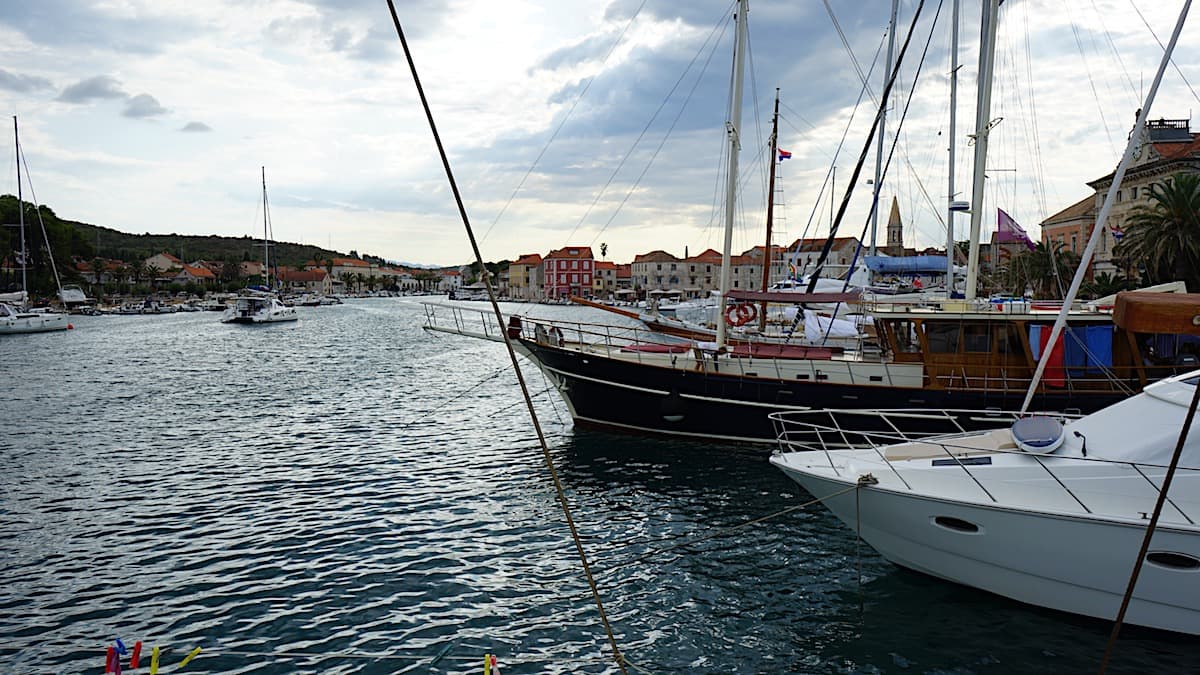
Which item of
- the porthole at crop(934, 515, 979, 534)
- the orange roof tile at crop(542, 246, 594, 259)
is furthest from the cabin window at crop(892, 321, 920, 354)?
the orange roof tile at crop(542, 246, 594, 259)

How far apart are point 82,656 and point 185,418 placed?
1693 centimetres

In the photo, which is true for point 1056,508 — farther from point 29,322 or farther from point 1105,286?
point 29,322

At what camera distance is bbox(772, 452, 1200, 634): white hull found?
7.65 meters

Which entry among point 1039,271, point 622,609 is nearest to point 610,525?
point 622,609

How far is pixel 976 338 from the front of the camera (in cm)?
1577

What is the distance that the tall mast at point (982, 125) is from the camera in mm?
16031

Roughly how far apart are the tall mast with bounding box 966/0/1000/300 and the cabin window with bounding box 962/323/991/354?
3.30 feet

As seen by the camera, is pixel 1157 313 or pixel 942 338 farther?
pixel 942 338

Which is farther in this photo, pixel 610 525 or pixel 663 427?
pixel 663 427

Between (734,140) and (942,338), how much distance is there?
7159 millimetres

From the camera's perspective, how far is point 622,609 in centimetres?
956

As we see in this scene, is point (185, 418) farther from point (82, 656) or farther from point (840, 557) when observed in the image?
point (840, 557)

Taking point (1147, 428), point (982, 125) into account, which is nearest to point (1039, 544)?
point (1147, 428)

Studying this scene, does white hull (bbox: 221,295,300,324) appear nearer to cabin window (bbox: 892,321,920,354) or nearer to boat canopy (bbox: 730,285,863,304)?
boat canopy (bbox: 730,285,863,304)
